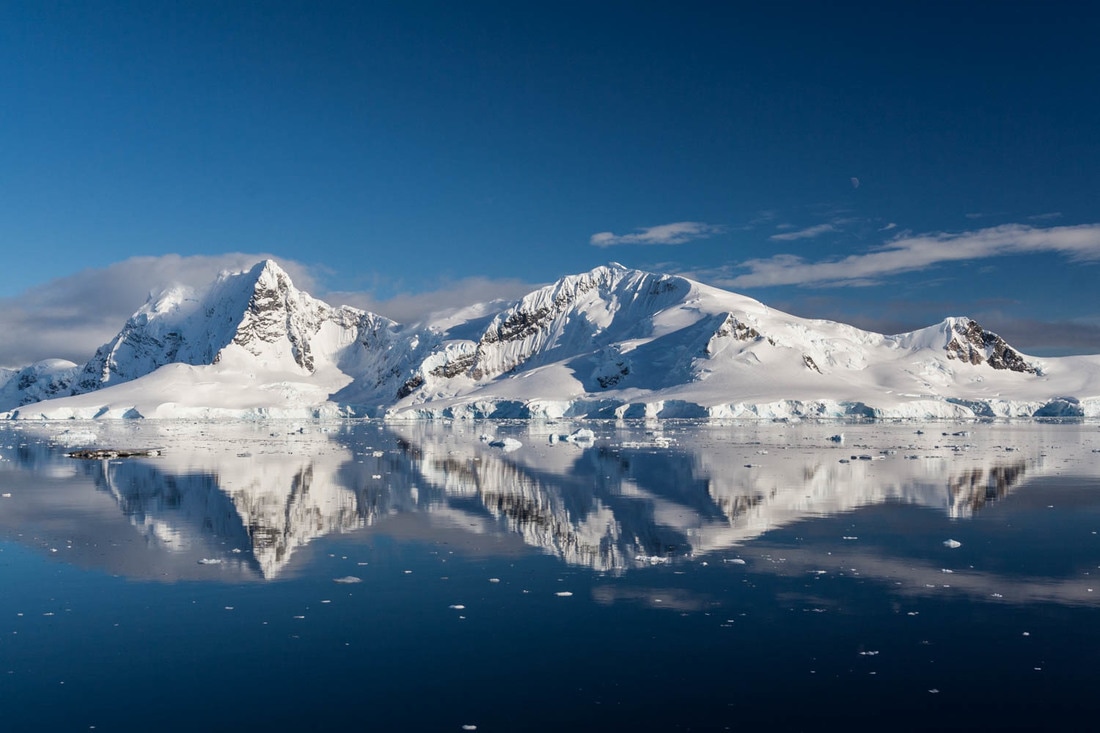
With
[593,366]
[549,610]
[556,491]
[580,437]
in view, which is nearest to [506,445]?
[580,437]

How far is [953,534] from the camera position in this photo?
56.1ft

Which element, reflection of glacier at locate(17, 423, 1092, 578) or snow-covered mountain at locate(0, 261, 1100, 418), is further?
snow-covered mountain at locate(0, 261, 1100, 418)

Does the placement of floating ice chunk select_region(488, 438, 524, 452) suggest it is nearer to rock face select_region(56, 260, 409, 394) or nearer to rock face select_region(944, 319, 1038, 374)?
rock face select_region(944, 319, 1038, 374)

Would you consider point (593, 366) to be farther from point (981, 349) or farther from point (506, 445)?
point (506, 445)

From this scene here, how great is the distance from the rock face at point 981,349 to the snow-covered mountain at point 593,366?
277mm

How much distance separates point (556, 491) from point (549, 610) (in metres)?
13.3

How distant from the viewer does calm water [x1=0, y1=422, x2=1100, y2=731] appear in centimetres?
817

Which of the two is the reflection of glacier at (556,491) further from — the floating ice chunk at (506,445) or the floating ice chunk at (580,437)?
the floating ice chunk at (580,437)

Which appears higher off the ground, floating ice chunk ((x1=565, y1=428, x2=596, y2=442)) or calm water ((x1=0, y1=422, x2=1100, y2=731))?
floating ice chunk ((x1=565, y1=428, x2=596, y2=442))

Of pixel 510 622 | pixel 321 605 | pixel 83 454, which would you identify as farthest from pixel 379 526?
pixel 83 454

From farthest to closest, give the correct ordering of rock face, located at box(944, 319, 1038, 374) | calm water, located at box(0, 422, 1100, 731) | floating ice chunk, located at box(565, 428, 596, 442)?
rock face, located at box(944, 319, 1038, 374) < floating ice chunk, located at box(565, 428, 596, 442) < calm water, located at box(0, 422, 1100, 731)

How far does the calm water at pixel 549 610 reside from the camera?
322 inches

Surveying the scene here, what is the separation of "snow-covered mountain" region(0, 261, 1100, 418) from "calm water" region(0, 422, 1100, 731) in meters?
81.3

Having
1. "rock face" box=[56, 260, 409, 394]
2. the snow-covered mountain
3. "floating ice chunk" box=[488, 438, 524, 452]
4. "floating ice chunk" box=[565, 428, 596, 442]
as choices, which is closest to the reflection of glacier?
"floating ice chunk" box=[488, 438, 524, 452]
